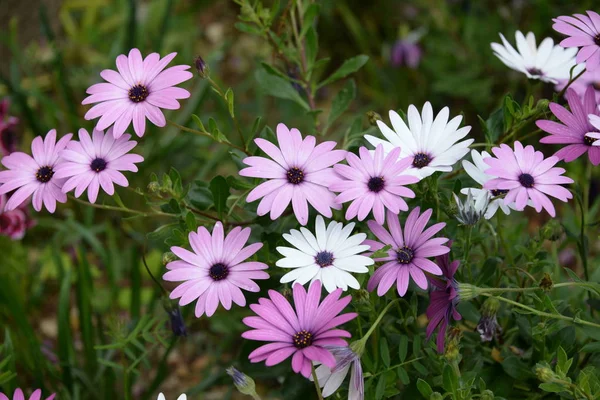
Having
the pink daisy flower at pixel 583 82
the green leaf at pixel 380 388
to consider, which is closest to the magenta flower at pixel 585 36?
the pink daisy flower at pixel 583 82

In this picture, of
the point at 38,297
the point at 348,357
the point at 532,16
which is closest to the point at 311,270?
the point at 348,357

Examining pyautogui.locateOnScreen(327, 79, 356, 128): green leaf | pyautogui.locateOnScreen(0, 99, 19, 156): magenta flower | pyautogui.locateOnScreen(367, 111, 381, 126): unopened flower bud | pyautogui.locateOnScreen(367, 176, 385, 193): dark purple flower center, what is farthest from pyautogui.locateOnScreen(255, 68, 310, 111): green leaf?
pyautogui.locateOnScreen(0, 99, 19, 156): magenta flower

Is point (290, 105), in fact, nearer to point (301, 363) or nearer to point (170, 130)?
point (170, 130)

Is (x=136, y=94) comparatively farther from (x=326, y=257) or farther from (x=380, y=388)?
(x=380, y=388)

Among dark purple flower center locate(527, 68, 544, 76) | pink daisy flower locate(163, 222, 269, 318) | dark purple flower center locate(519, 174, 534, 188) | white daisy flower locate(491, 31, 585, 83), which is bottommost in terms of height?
pink daisy flower locate(163, 222, 269, 318)

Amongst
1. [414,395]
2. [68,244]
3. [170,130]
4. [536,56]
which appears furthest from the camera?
[170,130]

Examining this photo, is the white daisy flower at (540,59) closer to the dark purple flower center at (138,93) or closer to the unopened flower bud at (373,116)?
the unopened flower bud at (373,116)

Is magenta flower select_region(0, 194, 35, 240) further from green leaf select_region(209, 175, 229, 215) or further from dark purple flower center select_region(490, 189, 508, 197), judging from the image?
dark purple flower center select_region(490, 189, 508, 197)
